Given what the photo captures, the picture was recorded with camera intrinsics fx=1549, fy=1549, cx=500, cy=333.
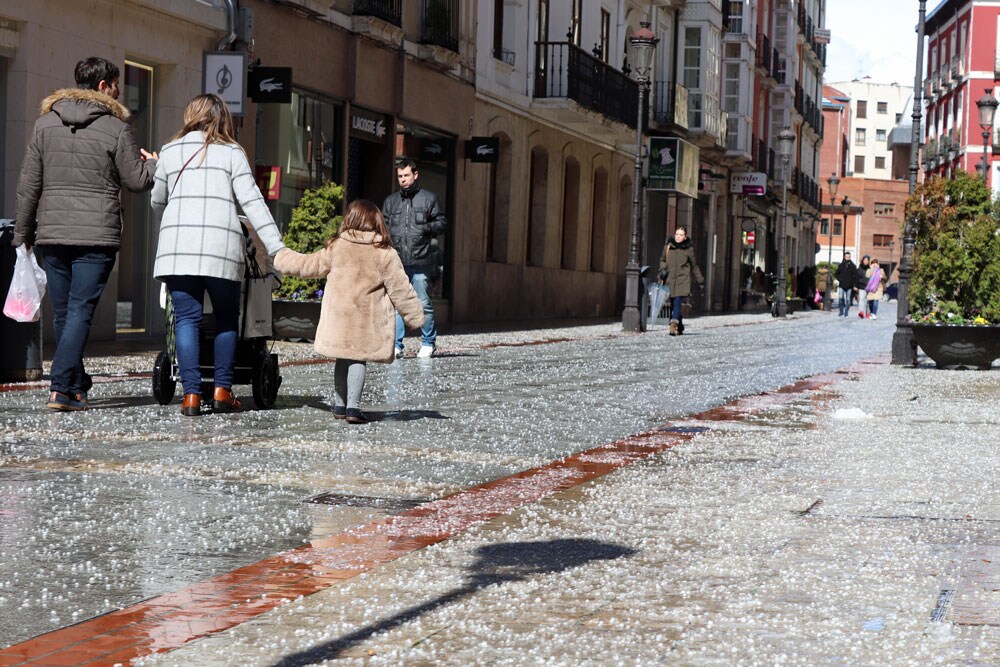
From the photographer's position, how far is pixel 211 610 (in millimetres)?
4152

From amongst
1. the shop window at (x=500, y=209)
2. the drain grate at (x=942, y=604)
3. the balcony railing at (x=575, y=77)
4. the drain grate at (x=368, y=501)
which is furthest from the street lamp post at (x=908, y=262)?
the drain grate at (x=942, y=604)

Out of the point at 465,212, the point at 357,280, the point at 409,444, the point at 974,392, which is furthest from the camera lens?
the point at 465,212

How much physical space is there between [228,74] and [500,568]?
13.5 m

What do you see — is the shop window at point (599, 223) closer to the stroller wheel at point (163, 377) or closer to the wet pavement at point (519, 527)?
the wet pavement at point (519, 527)

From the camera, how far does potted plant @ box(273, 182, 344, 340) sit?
647 inches

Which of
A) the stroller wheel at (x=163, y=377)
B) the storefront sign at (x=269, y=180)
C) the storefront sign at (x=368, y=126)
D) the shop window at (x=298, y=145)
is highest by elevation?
the storefront sign at (x=368, y=126)

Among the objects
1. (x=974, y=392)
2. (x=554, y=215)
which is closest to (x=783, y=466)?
(x=974, y=392)

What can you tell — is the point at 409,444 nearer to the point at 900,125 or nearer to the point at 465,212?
the point at 465,212

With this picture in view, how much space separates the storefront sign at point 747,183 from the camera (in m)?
50.9

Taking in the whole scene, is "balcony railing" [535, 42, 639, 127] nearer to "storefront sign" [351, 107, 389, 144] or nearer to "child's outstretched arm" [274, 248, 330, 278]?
"storefront sign" [351, 107, 389, 144]

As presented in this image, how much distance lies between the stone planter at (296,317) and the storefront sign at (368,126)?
20.1 ft

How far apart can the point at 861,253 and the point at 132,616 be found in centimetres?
10981

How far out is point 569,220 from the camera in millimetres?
33625

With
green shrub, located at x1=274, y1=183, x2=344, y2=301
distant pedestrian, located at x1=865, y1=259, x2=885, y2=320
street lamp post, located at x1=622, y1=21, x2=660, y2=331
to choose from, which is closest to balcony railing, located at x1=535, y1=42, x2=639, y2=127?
street lamp post, located at x1=622, y1=21, x2=660, y2=331
